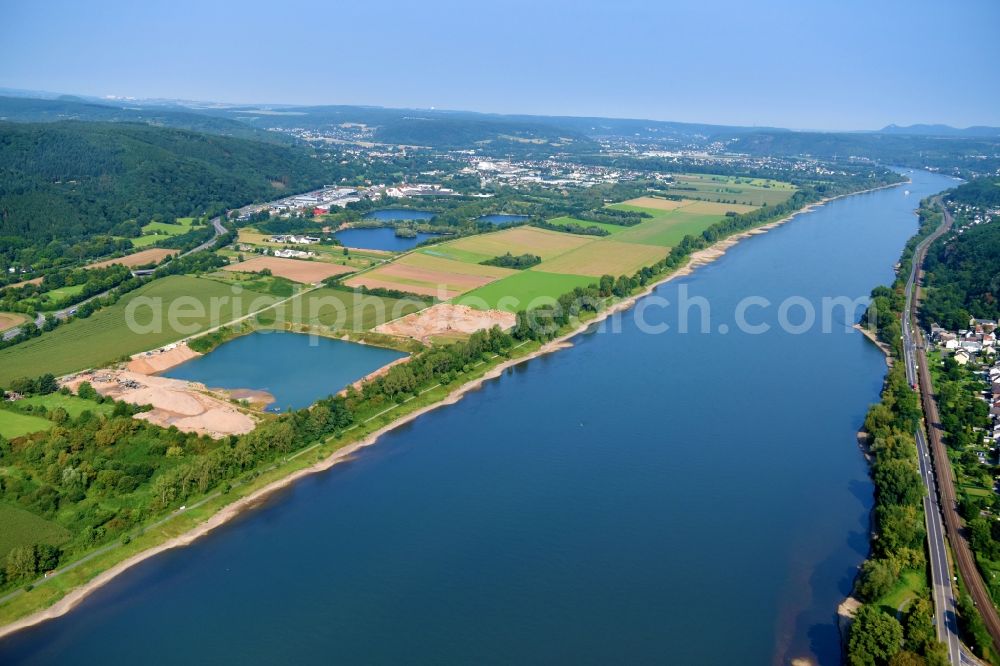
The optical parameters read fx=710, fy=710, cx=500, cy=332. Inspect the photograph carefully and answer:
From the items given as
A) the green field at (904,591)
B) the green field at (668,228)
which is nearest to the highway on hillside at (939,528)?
the green field at (904,591)

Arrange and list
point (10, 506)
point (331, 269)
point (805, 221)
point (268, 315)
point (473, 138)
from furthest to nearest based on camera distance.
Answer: point (473, 138) → point (805, 221) → point (331, 269) → point (268, 315) → point (10, 506)

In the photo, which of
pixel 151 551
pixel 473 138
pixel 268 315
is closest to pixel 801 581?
pixel 151 551

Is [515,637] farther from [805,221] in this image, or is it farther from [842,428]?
[805,221]

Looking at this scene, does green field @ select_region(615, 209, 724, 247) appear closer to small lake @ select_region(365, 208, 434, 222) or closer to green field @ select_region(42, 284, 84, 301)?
small lake @ select_region(365, 208, 434, 222)

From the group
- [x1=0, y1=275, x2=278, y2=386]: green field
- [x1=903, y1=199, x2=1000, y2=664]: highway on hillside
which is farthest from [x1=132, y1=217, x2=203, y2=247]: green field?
[x1=903, y1=199, x2=1000, y2=664]: highway on hillside

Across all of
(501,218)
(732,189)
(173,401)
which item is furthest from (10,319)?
(732,189)

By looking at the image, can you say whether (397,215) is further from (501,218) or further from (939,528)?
(939,528)

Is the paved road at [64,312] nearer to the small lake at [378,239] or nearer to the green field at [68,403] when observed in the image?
the green field at [68,403]
